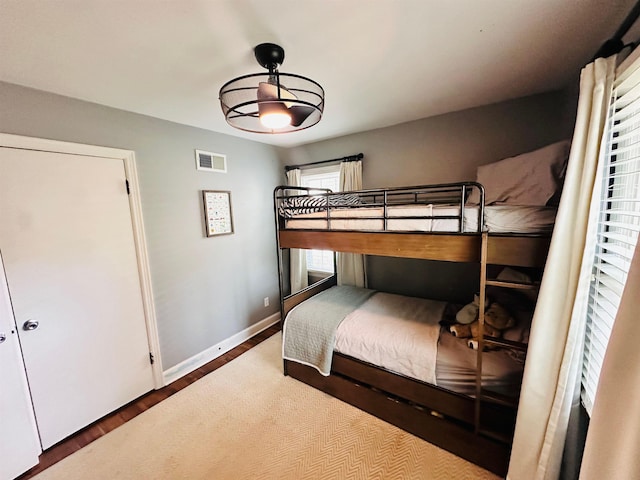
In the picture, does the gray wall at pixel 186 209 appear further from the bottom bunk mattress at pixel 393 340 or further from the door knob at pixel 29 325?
the bottom bunk mattress at pixel 393 340

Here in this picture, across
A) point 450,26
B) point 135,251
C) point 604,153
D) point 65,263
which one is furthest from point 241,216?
point 604,153

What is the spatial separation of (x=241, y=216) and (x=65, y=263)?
165 cm

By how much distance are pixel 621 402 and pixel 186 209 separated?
3.01 metres

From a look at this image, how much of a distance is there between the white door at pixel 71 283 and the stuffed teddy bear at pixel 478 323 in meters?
2.72

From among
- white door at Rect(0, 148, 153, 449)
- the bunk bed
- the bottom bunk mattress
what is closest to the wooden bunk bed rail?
the bunk bed

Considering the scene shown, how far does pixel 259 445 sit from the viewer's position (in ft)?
5.91

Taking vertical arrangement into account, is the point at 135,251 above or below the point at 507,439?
above

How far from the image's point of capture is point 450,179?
260 cm

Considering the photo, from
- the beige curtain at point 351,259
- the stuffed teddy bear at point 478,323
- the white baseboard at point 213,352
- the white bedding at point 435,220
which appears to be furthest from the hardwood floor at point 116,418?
the stuffed teddy bear at point 478,323

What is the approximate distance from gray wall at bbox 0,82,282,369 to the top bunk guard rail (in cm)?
90

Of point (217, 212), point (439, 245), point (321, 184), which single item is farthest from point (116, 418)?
point (321, 184)

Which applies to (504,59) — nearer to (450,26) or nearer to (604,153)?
(450,26)

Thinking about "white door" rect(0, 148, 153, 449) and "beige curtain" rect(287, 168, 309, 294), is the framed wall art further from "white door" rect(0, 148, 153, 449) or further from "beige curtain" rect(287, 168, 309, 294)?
"beige curtain" rect(287, 168, 309, 294)

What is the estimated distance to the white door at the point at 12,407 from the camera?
1585 millimetres
